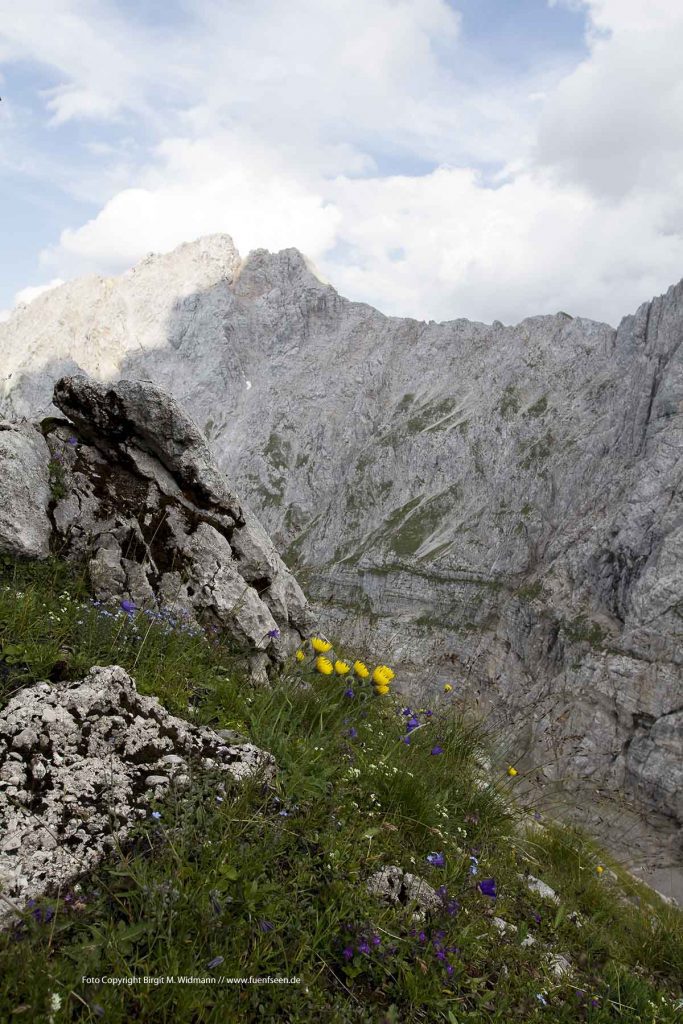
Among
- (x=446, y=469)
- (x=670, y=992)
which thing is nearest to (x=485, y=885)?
(x=670, y=992)

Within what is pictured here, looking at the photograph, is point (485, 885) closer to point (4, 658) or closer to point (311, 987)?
point (311, 987)

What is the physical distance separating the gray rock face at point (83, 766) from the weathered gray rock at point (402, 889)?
979 mm

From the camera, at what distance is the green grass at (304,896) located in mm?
2500

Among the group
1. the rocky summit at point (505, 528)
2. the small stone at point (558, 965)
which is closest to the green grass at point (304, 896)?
the small stone at point (558, 965)

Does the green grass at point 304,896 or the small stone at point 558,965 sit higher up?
the green grass at point 304,896

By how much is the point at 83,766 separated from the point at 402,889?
2.23 meters

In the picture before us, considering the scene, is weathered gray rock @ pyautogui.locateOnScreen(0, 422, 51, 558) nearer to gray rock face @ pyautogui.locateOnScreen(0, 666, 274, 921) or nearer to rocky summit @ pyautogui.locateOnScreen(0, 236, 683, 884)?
rocky summit @ pyautogui.locateOnScreen(0, 236, 683, 884)

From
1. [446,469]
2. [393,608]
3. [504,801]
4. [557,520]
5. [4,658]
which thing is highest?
[446,469]

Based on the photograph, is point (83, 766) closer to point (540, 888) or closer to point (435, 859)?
point (435, 859)

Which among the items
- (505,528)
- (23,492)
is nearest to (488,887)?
(23,492)

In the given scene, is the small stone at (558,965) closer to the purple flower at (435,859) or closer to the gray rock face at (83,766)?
the purple flower at (435,859)

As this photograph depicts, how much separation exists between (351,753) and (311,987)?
2.07 m

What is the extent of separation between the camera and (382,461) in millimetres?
197875

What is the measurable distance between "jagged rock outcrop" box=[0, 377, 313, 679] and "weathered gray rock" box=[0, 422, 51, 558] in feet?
0.06
